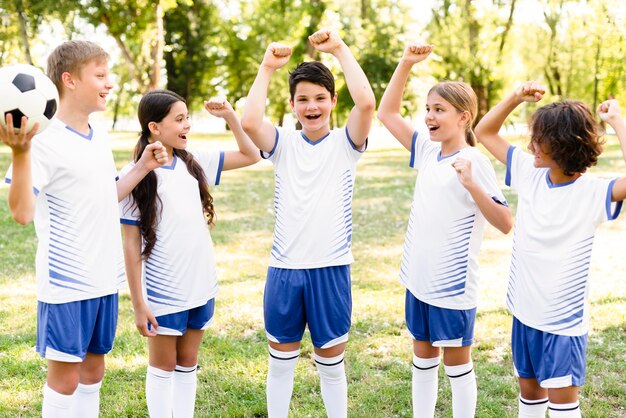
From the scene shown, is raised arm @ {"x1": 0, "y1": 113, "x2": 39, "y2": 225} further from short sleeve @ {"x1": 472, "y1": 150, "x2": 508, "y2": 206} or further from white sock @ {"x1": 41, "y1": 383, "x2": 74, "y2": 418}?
short sleeve @ {"x1": 472, "y1": 150, "x2": 508, "y2": 206}

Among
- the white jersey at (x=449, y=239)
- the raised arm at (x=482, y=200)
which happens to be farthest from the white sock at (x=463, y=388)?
the raised arm at (x=482, y=200)

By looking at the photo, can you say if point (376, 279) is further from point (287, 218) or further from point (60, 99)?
point (60, 99)

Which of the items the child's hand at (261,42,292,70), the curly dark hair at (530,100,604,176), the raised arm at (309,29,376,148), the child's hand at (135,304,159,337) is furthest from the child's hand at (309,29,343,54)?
the child's hand at (135,304,159,337)

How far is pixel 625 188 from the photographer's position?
267cm

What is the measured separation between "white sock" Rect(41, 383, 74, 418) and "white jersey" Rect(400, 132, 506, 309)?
5.67ft

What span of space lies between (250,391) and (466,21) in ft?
107

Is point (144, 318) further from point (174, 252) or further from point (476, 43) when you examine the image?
point (476, 43)

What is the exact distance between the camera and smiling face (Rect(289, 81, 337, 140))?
3.31m

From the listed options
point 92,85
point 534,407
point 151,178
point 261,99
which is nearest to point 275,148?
point 261,99

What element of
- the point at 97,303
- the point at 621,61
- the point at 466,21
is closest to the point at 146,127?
the point at 97,303

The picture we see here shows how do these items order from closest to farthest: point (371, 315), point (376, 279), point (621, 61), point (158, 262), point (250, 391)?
1. point (158, 262)
2. point (250, 391)
3. point (371, 315)
4. point (376, 279)
5. point (621, 61)

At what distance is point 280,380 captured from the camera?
11.3 feet

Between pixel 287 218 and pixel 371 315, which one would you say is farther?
pixel 371 315

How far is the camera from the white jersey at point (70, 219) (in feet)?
9.29
